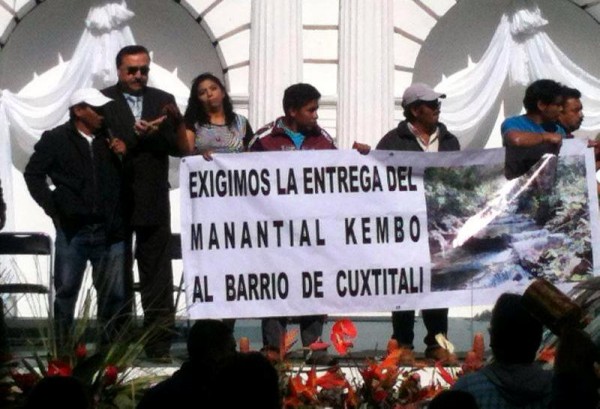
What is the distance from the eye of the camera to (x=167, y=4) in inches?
734

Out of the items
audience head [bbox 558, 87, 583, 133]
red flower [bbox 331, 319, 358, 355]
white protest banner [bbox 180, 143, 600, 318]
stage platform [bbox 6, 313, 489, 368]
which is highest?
audience head [bbox 558, 87, 583, 133]

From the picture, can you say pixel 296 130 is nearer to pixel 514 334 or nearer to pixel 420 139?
pixel 420 139

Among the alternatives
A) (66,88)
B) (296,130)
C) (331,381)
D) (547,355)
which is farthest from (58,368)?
(66,88)

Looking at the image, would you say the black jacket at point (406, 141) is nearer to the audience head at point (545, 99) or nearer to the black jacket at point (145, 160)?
the audience head at point (545, 99)

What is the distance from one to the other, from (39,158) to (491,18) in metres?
8.02

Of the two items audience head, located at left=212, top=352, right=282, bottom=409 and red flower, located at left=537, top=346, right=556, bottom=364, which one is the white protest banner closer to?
red flower, located at left=537, top=346, right=556, bottom=364

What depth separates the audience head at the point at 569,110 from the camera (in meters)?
11.8

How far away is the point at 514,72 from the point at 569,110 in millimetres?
7101

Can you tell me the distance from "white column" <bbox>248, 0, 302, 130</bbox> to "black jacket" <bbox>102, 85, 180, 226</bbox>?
544 cm

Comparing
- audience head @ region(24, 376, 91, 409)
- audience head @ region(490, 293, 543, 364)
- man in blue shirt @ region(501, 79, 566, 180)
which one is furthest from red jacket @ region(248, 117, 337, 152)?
audience head @ region(24, 376, 91, 409)

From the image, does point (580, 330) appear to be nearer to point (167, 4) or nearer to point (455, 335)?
point (455, 335)

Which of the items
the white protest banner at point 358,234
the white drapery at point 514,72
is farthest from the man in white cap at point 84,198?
the white drapery at point 514,72

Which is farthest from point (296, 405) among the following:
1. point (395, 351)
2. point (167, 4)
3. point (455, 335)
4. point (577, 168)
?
point (167, 4)

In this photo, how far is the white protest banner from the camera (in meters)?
10.9
